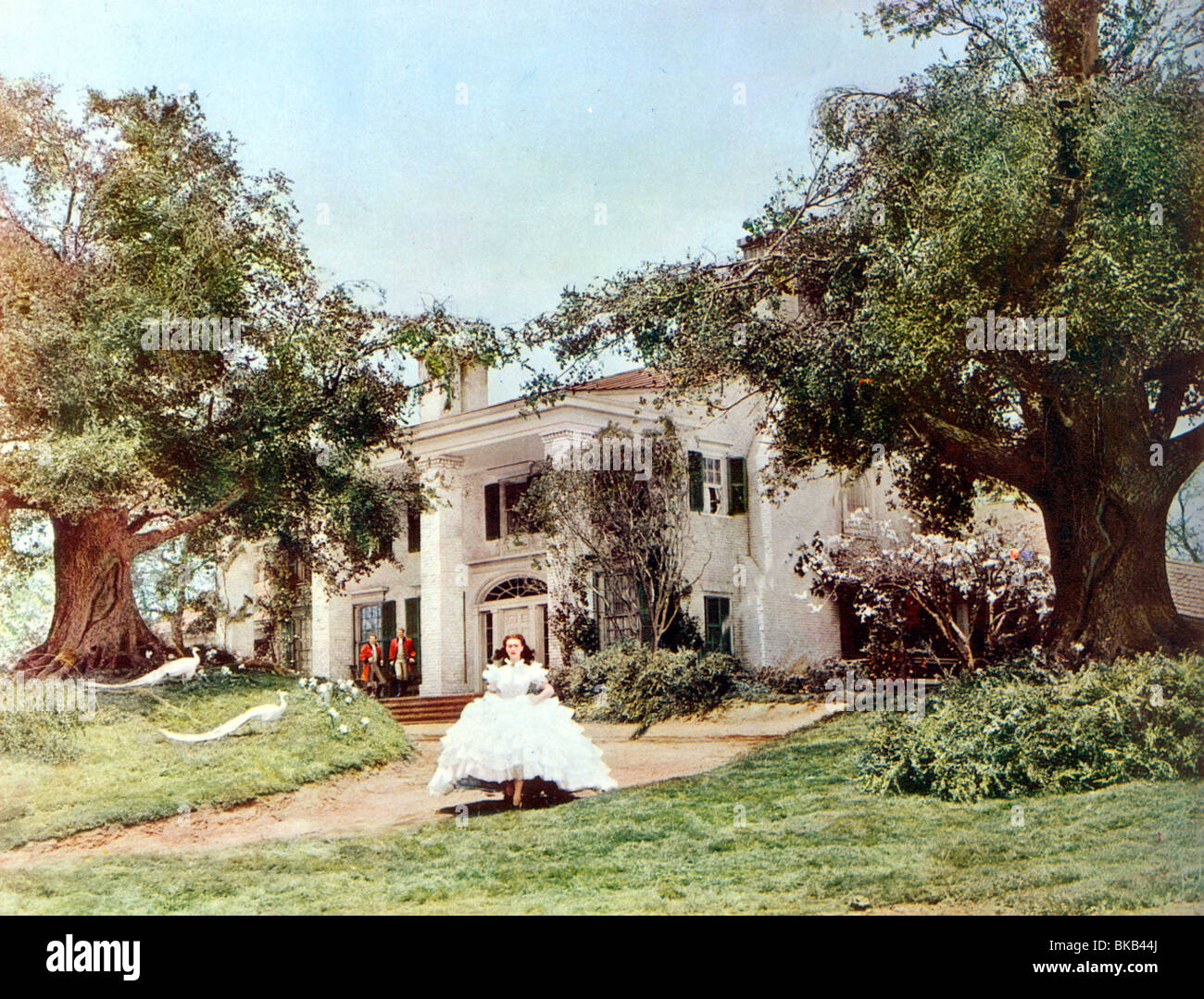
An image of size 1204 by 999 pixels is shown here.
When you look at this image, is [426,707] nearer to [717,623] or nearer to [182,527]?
[717,623]

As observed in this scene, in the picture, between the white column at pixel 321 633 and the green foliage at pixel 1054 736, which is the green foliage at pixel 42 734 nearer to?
the white column at pixel 321 633

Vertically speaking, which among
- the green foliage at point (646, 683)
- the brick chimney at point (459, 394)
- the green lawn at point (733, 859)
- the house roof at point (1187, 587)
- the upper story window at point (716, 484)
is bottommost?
the green lawn at point (733, 859)

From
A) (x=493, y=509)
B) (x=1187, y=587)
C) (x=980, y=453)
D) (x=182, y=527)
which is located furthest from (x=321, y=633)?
(x=1187, y=587)

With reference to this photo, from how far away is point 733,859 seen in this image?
7434 mm

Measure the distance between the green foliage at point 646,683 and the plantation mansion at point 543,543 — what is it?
8.4 inches

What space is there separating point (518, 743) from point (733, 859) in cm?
168

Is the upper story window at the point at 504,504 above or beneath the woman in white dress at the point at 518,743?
above

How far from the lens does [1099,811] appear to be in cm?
738

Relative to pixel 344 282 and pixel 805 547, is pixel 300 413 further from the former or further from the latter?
pixel 805 547

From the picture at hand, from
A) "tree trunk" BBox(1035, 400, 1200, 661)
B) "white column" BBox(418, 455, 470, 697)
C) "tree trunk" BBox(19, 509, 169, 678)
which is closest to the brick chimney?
"white column" BBox(418, 455, 470, 697)

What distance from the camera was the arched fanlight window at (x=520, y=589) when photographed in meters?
9.16

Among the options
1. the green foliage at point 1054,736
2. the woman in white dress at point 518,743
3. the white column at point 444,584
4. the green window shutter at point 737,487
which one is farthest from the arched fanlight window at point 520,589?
the green foliage at point 1054,736

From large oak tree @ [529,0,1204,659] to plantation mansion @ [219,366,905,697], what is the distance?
32cm
